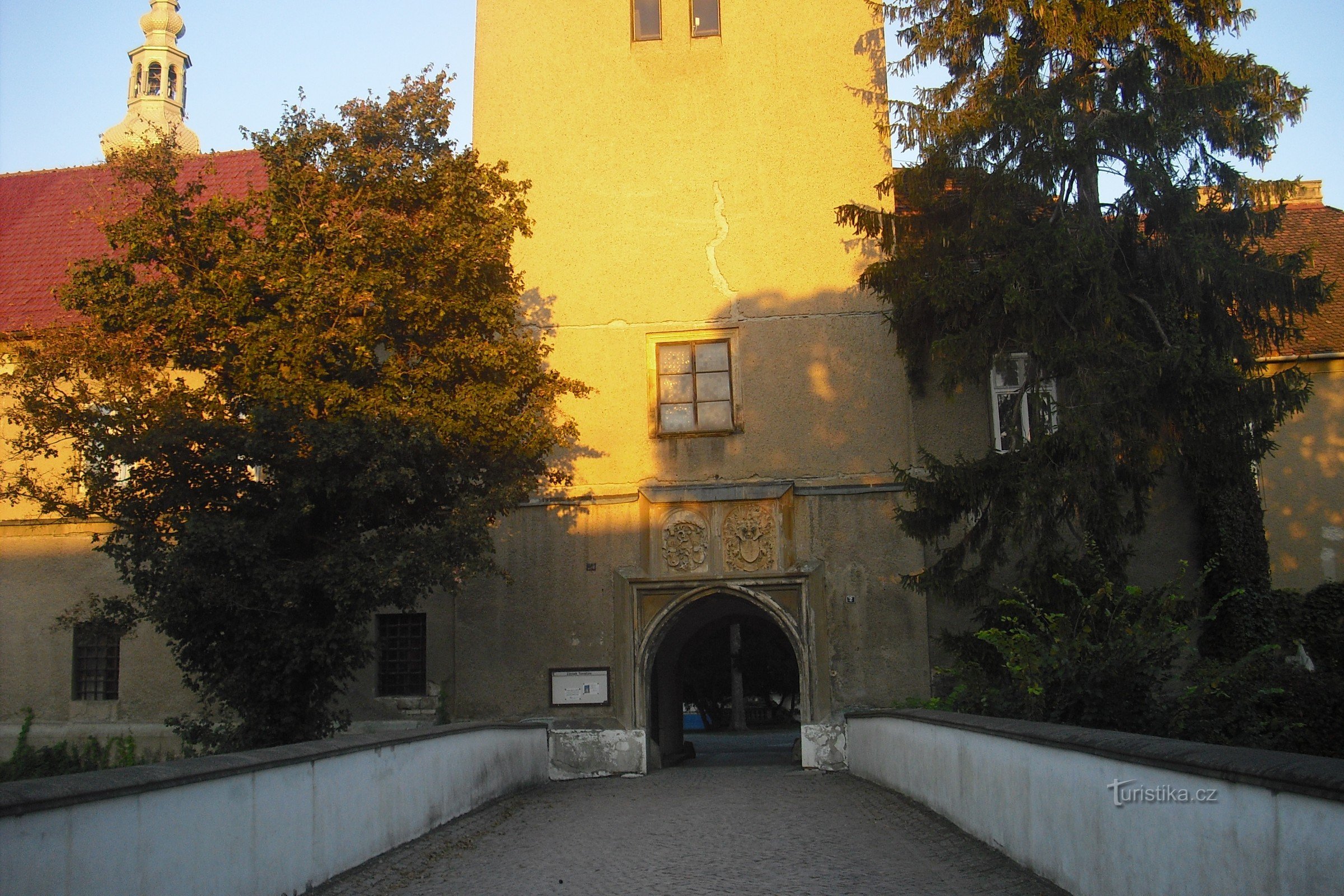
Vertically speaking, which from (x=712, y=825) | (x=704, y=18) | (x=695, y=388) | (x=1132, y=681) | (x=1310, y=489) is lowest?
(x=712, y=825)

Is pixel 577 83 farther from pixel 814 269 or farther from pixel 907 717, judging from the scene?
pixel 907 717

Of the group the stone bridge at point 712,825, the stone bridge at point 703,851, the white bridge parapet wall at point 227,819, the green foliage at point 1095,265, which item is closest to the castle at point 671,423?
the green foliage at point 1095,265

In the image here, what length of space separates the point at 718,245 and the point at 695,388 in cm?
224

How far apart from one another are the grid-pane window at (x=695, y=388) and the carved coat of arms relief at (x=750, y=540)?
144cm

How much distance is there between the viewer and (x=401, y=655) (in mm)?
19000

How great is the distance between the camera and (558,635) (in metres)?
18.1

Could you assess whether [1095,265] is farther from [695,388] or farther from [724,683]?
[724,683]

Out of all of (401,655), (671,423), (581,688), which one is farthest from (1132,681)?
(401,655)

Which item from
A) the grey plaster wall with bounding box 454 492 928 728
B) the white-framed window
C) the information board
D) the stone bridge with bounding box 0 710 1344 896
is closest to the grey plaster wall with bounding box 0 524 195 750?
the grey plaster wall with bounding box 454 492 928 728

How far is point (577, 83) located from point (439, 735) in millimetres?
12086

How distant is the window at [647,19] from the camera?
19953 millimetres

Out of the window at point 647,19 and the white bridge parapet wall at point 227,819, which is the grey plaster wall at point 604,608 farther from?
the window at point 647,19

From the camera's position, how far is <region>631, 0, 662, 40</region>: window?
65.5 feet

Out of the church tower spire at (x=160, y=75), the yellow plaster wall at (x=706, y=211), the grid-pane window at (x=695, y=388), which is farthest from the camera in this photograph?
the church tower spire at (x=160, y=75)
